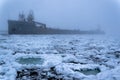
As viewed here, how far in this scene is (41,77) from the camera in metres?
4.81

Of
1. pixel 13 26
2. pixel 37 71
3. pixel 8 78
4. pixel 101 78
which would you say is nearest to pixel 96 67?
pixel 101 78

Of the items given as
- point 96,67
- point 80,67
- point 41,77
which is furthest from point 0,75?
point 96,67

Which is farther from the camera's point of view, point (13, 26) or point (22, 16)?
point (22, 16)

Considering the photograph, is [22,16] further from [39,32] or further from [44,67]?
[44,67]

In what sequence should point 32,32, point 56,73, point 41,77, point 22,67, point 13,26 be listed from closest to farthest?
point 41,77 → point 56,73 → point 22,67 → point 13,26 → point 32,32

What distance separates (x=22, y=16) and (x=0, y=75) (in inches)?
1559

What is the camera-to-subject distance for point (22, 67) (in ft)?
19.2

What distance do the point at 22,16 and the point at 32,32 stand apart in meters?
7.36

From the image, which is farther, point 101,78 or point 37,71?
point 37,71

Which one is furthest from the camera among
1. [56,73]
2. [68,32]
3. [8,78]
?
[68,32]

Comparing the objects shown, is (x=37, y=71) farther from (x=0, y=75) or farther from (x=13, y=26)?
(x=13, y=26)

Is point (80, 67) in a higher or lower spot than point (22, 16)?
lower

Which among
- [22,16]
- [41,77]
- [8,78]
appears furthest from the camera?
[22,16]

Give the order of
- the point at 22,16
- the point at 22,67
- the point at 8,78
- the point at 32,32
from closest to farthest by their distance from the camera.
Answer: the point at 8,78, the point at 22,67, the point at 32,32, the point at 22,16
